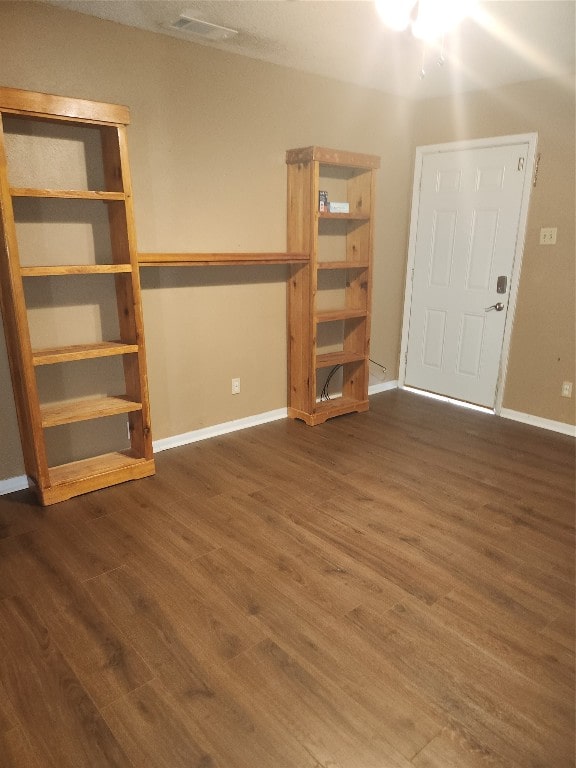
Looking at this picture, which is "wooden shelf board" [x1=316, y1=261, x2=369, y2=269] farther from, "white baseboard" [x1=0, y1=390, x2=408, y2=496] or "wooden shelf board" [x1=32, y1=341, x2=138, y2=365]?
"wooden shelf board" [x1=32, y1=341, x2=138, y2=365]

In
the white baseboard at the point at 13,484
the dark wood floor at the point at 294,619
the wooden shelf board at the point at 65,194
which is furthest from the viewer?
the white baseboard at the point at 13,484

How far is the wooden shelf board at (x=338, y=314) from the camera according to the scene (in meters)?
3.81

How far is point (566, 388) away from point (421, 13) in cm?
267

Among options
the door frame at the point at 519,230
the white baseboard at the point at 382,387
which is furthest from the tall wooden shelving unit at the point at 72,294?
the door frame at the point at 519,230

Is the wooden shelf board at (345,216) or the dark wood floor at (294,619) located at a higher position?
the wooden shelf board at (345,216)

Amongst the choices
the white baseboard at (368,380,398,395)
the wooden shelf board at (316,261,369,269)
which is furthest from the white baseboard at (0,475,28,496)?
the white baseboard at (368,380,398,395)

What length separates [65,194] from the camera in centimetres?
248

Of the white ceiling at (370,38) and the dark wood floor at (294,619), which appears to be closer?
the dark wood floor at (294,619)

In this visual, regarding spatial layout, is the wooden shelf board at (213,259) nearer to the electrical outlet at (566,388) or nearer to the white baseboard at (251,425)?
the white baseboard at (251,425)

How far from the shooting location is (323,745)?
1455 mm

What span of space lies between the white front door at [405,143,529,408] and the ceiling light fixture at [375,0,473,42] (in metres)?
1.66

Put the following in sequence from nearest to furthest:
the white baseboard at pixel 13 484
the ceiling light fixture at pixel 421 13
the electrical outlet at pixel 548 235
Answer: the ceiling light fixture at pixel 421 13 → the white baseboard at pixel 13 484 → the electrical outlet at pixel 548 235

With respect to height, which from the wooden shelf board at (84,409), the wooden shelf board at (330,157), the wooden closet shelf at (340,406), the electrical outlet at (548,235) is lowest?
the wooden closet shelf at (340,406)

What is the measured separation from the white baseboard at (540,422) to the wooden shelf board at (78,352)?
2.94 meters
